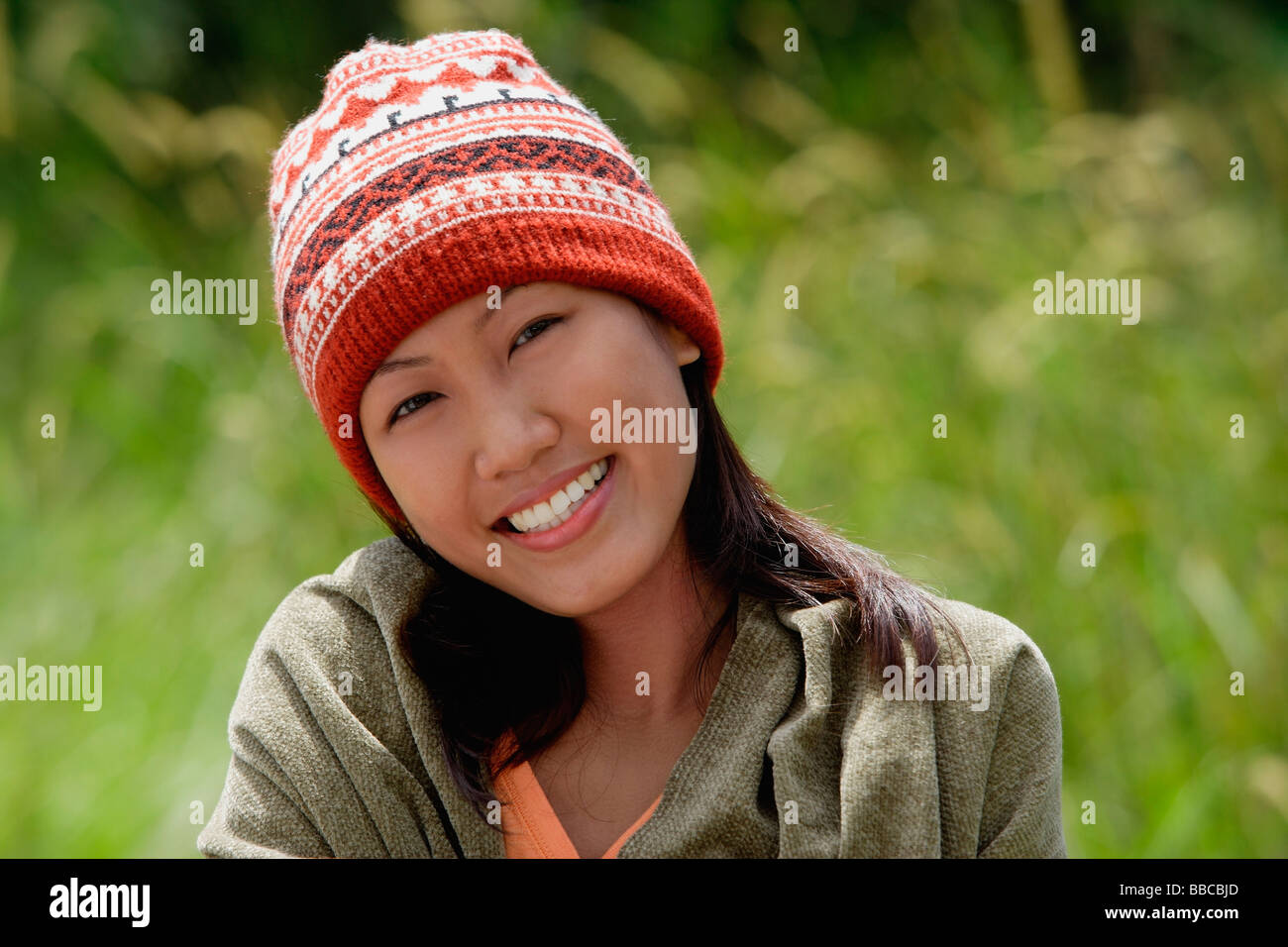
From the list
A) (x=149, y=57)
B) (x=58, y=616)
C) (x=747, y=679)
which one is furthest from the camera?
(x=149, y=57)

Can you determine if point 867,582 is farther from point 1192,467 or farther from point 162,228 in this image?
point 162,228

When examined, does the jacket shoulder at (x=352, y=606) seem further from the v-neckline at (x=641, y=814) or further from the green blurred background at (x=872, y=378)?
the green blurred background at (x=872, y=378)

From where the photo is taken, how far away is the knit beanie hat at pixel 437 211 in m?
1.72

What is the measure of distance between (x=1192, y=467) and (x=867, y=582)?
5.20 feet

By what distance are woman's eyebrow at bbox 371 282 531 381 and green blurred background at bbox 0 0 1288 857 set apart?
5.11ft

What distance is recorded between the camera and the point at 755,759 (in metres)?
1.80

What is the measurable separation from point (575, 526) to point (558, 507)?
34mm

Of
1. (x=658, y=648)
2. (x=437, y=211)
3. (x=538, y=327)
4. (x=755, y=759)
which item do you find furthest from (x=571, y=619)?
(x=437, y=211)

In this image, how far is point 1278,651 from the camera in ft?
9.42

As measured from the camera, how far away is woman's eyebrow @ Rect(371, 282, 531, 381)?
67.5 inches

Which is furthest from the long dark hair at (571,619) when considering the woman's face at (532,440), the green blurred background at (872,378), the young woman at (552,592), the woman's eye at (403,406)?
the green blurred background at (872,378)

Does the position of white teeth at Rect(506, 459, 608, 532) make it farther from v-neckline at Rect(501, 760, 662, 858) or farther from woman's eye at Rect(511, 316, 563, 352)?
v-neckline at Rect(501, 760, 662, 858)

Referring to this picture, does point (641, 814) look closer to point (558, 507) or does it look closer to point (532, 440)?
point (558, 507)
